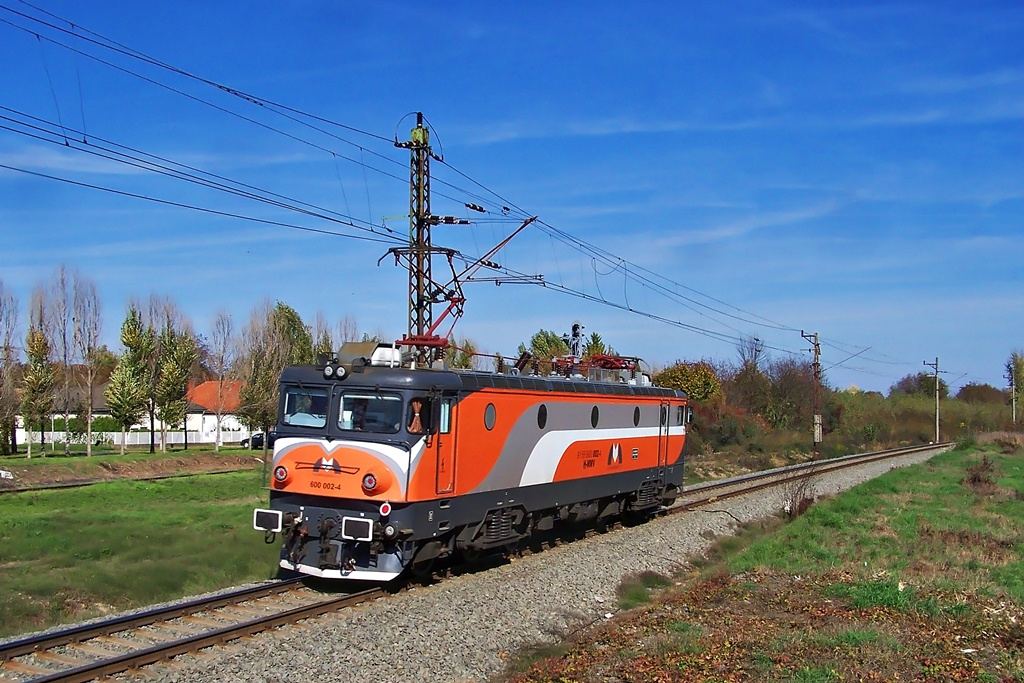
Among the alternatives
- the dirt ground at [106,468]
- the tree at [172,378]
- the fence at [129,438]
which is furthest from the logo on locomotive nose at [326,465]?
the fence at [129,438]

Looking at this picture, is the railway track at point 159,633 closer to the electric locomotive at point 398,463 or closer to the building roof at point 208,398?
the electric locomotive at point 398,463

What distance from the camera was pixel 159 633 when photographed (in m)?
10.7

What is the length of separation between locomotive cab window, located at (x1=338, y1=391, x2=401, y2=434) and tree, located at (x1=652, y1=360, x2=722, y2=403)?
4040 centimetres

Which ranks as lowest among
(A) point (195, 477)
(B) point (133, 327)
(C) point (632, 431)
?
(A) point (195, 477)

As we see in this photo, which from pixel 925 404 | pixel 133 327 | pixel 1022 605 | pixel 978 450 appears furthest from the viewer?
pixel 925 404

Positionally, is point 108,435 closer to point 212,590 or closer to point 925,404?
point 212,590

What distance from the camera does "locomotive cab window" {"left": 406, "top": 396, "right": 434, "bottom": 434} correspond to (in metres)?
13.6

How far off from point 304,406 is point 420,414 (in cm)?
197

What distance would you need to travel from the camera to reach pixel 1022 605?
1273 centimetres

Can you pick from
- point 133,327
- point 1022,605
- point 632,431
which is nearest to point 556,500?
point 632,431

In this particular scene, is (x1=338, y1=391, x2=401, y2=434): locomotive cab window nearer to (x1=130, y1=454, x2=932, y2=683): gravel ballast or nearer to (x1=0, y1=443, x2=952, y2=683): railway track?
(x1=0, y1=443, x2=952, y2=683): railway track


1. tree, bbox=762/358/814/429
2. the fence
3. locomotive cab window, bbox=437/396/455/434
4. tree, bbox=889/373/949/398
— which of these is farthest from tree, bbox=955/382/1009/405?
locomotive cab window, bbox=437/396/455/434

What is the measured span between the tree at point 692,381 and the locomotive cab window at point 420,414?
132 ft

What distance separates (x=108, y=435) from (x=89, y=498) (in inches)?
1521
